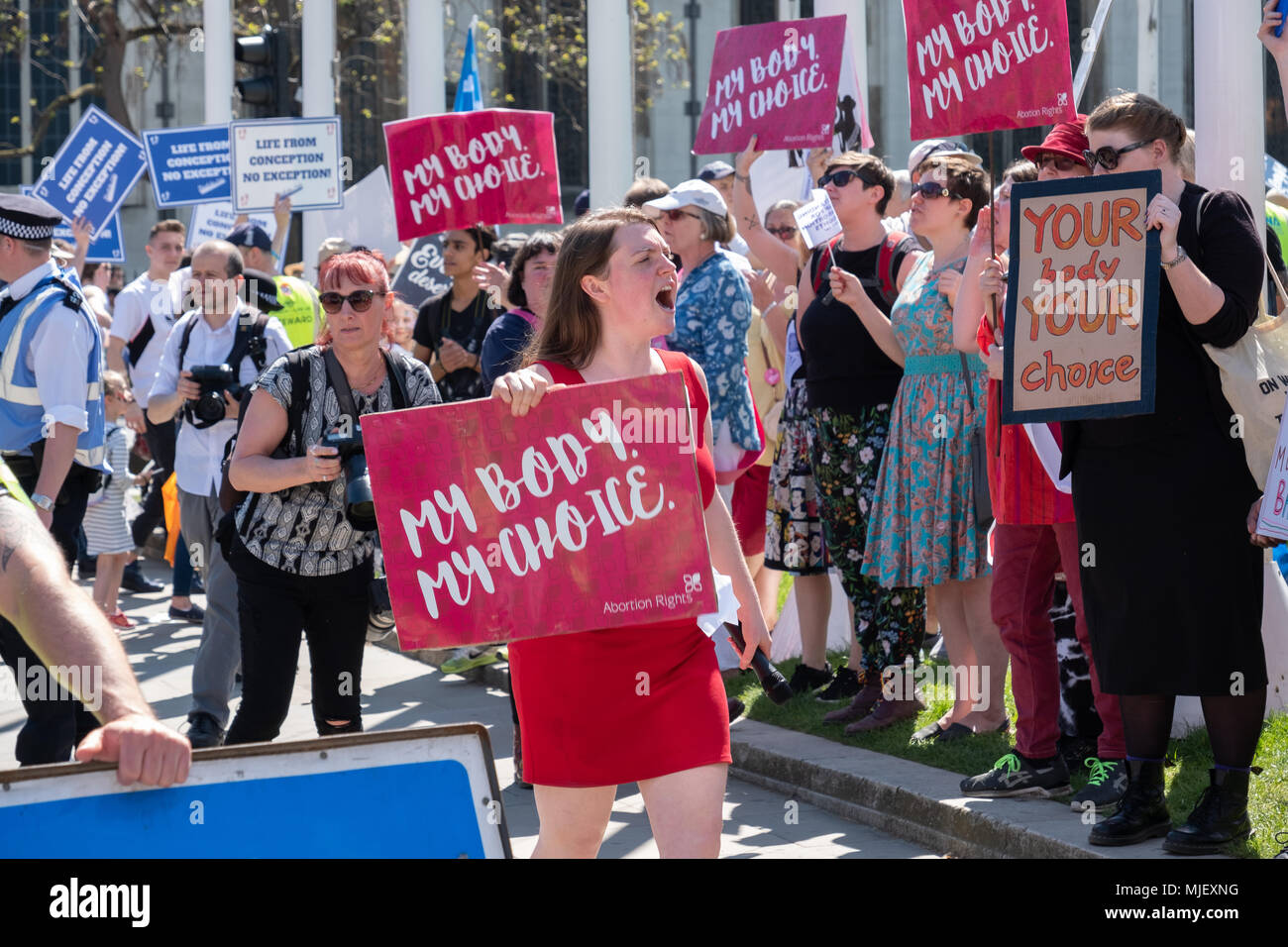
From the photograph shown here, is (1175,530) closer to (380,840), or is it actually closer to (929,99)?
(929,99)

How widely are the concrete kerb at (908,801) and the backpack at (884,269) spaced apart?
1867 millimetres

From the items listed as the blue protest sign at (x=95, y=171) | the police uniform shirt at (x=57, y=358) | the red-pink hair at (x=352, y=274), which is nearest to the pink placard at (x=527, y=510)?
the red-pink hair at (x=352, y=274)

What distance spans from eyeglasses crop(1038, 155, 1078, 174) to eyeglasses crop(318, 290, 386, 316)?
220cm

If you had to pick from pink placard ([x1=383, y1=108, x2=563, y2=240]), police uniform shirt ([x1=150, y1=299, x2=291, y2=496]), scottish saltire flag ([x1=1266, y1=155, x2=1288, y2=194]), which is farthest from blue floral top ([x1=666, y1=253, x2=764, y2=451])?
scottish saltire flag ([x1=1266, y1=155, x2=1288, y2=194])

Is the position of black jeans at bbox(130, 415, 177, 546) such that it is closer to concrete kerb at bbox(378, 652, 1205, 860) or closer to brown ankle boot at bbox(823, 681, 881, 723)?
concrete kerb at bbox(378, 652, 1205, 860)

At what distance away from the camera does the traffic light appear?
13141 mm

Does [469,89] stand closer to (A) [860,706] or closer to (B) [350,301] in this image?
(A) [860,706]

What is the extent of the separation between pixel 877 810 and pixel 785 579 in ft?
16.0

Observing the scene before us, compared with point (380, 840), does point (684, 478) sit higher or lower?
higher

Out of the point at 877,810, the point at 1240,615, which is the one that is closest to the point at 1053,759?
the point at 877,810

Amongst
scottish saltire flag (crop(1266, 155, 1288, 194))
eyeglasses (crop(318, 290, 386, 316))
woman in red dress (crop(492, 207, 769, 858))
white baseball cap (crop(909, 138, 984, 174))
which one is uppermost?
scottish saltire flag (crop(1266, 155, 1288, 194))

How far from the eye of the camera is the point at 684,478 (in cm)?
373

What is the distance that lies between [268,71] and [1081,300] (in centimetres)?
987

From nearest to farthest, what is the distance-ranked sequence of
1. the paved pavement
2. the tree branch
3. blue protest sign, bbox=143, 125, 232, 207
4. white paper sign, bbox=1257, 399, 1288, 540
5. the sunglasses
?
1. white paper sign, bbox=1257, 399, 1288, 540
2. the paved pavement
3. the sunglasses
4. blue protest sign, bbox=143, 125, 232, 207
5. the tree branch
